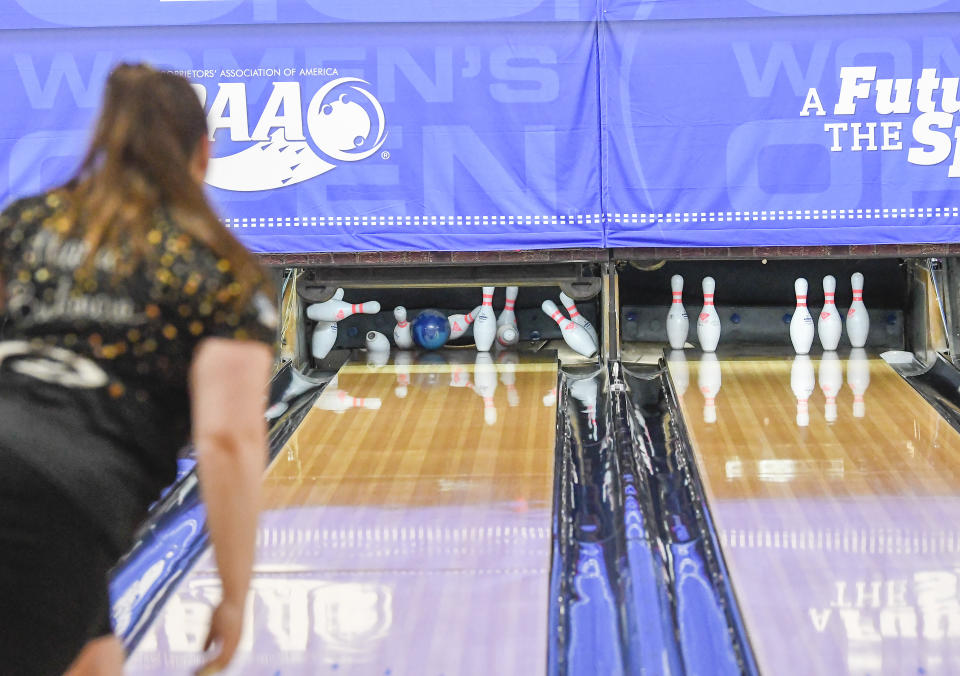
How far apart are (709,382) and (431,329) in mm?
1178

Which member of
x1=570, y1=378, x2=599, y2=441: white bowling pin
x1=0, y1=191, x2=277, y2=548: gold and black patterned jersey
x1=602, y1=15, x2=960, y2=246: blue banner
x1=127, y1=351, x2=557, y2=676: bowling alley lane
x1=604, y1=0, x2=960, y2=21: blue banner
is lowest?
x1=127, y1=351, x2=557, y2=676: bowling alley lane

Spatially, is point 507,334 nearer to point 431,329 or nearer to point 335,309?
point 431,329

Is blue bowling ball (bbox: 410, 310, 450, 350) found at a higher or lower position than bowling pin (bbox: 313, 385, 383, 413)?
higher

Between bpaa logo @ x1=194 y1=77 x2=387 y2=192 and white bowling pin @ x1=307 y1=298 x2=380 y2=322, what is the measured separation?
2.04ft

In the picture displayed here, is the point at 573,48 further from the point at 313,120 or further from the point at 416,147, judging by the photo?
the point at 313,120

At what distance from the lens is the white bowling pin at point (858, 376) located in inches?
143

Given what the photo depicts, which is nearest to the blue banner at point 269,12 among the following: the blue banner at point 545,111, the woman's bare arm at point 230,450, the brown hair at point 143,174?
the blue banner at point 545,111

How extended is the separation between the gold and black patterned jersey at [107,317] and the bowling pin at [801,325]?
3627mm

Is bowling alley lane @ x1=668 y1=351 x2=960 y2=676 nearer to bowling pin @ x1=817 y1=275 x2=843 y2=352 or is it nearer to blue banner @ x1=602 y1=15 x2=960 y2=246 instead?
bowling pin @ x1=817 y1=275 x2=843 y2=352

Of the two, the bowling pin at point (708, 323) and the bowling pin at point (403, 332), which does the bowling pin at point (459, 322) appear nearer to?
the bowling pin at point (403, 332)

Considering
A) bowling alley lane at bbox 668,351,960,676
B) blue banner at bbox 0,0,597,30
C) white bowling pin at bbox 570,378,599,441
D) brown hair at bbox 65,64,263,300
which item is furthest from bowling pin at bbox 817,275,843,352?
brown hair at bbox 65,64,263,300

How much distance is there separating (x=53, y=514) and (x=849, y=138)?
11.4 ft

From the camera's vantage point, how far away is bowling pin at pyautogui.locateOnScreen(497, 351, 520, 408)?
3.84 metres

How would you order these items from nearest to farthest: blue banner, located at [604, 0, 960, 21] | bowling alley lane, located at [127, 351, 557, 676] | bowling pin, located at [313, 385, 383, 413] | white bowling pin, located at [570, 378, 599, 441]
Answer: bowling alley lane, located at [127, 351, 557, 676] → white bowling pin, located at [570, 378, 599, 441] → bowling pin, located at [313, 385, 383, 413] → blue banner, located at [604, 0, 960, 21]
